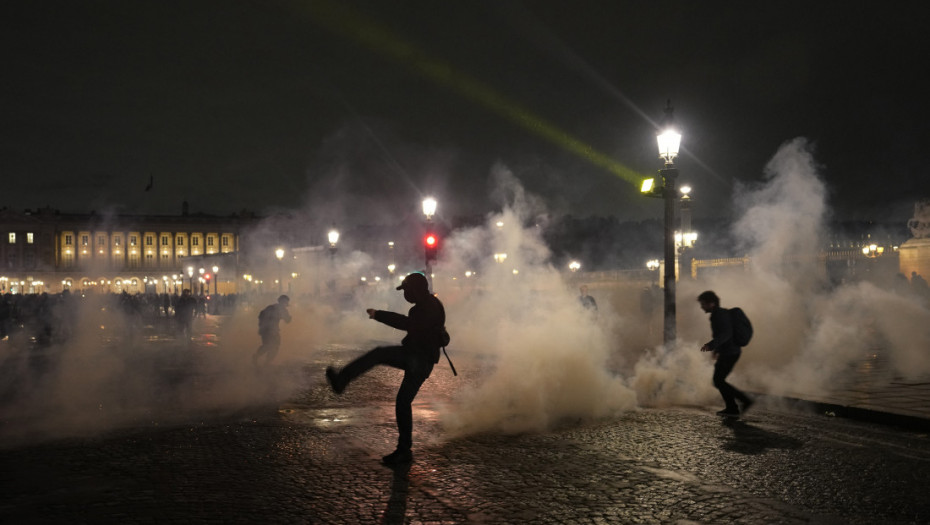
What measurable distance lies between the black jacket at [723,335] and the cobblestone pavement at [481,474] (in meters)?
0.83

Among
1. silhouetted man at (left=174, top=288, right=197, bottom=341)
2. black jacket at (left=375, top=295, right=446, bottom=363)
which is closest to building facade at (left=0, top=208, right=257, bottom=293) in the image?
silhouetted man at (left=174, top=288, right=197, bottom=341)

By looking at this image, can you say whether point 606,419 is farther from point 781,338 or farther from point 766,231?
point 766,231

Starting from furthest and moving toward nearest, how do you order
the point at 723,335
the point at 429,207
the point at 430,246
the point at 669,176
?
the point at 429,207 → the point at 430,246 → the point at 669,176 → the point at 723,335

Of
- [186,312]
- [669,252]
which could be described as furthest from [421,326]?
[186,312]

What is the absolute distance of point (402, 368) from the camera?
22.0ft

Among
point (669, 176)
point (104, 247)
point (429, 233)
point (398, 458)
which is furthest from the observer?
point (104, 247)

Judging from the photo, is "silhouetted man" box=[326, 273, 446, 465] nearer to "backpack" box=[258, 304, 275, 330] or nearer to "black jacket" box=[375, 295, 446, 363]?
"black jacket" box=[375, 295, 446, 363]

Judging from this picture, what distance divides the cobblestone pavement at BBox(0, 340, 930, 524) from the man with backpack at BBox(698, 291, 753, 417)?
36 centimetres

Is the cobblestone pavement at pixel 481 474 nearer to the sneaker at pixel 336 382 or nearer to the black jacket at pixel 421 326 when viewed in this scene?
the sneaker at pixel 336 382

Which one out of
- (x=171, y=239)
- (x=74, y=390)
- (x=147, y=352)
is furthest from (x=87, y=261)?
(x=74, y=390)

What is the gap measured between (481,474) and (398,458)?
33.4 inches

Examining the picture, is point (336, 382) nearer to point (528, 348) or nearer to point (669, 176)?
point (528, 348)

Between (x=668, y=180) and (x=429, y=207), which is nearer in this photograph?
(x=668, y=180)

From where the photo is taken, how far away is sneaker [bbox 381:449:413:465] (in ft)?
21.5
